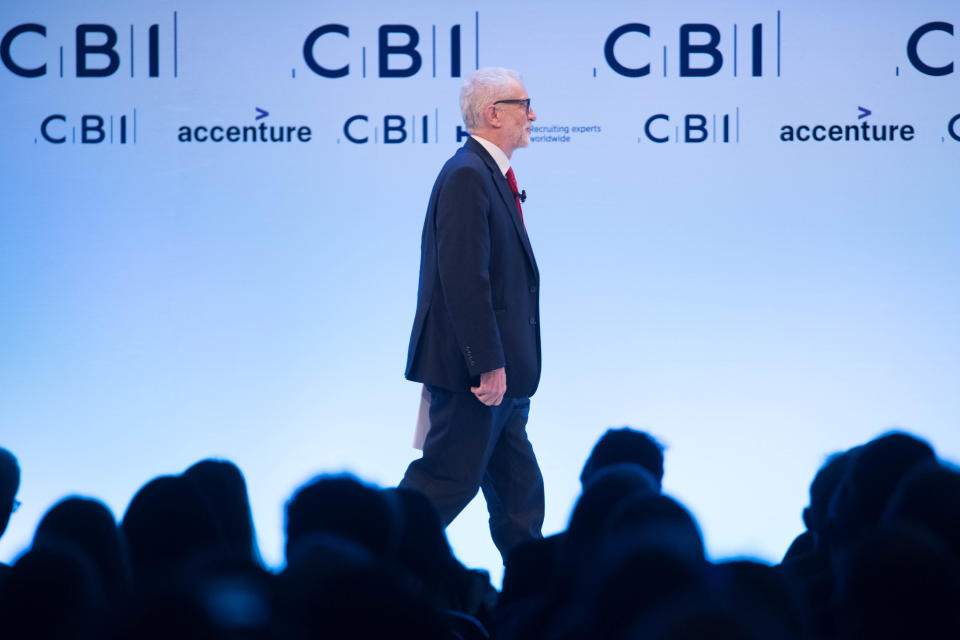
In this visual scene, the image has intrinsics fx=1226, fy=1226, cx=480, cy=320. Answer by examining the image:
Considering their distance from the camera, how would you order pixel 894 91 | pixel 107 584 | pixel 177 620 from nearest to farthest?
pixel 177 620
pixel 107 584
pixel 894 91

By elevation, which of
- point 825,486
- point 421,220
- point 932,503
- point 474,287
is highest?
point 421,220

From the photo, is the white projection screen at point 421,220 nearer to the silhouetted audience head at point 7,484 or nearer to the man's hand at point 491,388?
the man's hand at point 491,388

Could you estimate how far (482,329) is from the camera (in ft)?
10.5

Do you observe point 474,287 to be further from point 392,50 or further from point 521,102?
point 392,50

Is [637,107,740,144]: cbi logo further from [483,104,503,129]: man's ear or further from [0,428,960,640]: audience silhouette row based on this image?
[0,428,960,640]: audience silhouette row

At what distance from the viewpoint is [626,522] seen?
175cm

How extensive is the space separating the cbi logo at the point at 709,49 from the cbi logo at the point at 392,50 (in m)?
0.65

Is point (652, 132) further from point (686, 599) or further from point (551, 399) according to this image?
point (686, 599)

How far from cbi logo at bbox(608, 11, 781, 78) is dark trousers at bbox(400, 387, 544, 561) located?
1.71 meters

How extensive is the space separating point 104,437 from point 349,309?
3.49ft

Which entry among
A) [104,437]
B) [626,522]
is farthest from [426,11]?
[626,522]

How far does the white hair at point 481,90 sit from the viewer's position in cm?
345

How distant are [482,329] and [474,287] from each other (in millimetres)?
112

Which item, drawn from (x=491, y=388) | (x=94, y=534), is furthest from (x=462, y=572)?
(x=491, y=388)
